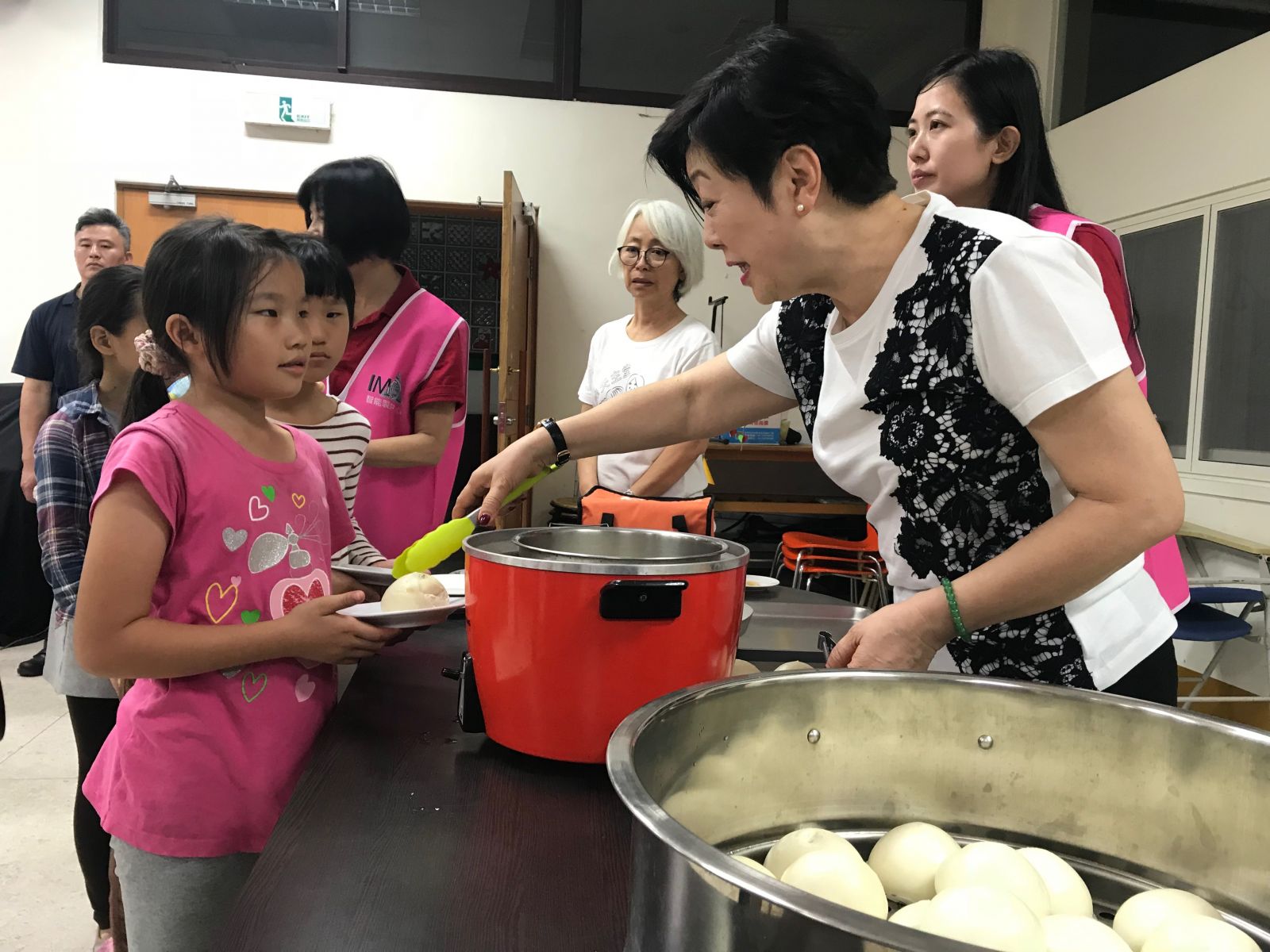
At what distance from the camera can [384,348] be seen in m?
1.71

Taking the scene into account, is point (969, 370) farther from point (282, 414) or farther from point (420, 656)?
point (282, 414)

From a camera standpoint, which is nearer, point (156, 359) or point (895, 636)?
point (895, 636)

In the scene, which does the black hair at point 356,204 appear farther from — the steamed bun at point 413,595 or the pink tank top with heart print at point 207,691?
the steamed bun at point 413,595

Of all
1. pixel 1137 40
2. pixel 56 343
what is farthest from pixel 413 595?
pixel 1137 40

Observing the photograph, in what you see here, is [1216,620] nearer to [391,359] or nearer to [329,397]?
[391,359]

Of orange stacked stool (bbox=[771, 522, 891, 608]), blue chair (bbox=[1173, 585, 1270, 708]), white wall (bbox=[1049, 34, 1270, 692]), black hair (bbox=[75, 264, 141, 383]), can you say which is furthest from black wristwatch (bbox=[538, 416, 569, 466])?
white wall (bbox=[1049, 34, 1270, 692])

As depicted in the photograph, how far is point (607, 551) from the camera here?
0.96m

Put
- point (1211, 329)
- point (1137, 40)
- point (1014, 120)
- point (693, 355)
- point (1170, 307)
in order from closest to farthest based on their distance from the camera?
point (1014, 120), point (693, 355), point (1211, 329), point (1170, 307), point (1137, 40)

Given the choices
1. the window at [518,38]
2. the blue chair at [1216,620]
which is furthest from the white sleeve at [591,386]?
the window at [518,38]

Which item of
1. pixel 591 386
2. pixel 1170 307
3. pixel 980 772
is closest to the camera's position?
pixel 980 772

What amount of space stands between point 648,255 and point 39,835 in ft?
6.88

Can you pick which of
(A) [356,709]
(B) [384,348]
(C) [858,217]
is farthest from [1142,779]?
(B) [384,348]

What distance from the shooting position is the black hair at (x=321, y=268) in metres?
1.39

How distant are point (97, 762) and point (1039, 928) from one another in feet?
3.25
